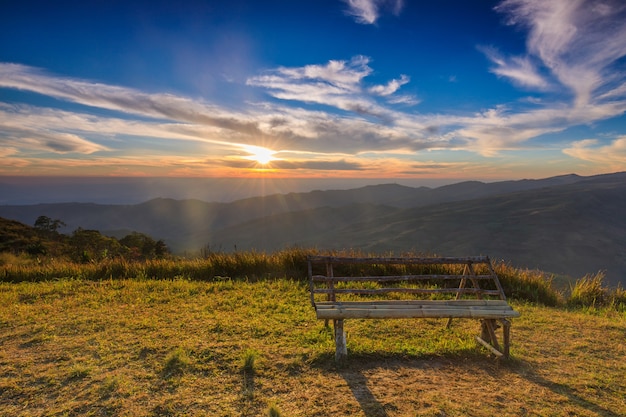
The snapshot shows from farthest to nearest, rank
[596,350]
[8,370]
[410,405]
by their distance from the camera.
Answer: [596,350] → [8,370] → [410,405]

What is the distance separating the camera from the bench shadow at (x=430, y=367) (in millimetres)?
3335

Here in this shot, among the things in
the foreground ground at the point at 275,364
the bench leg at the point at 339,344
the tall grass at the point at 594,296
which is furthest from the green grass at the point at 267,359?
the tall grass at the point at 594,296

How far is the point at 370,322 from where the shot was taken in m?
5.55

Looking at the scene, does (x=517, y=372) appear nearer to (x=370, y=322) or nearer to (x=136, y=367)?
(x=370, y=322)

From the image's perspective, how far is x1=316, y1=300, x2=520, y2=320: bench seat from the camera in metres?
3.88

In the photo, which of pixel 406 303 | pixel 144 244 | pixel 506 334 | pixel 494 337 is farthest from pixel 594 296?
pixel 144 244

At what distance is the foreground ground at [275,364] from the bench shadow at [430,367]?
0.06 feet

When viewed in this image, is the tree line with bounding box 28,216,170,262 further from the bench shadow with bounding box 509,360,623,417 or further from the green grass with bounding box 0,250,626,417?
the bench shadow with bounding box 509,360,623,417

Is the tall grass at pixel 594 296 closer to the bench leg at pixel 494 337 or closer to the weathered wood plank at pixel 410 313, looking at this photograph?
the bench leg at pixel 494 337

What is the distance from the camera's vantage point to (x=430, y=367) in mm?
4059

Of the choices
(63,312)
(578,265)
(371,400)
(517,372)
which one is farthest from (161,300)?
(578,265)

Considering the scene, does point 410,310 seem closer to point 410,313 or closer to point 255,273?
point 410,313

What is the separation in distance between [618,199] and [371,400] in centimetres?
20843

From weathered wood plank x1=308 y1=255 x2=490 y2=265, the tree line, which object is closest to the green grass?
weathered wood plank x1=308 y1=255 x2=490 y2=265
